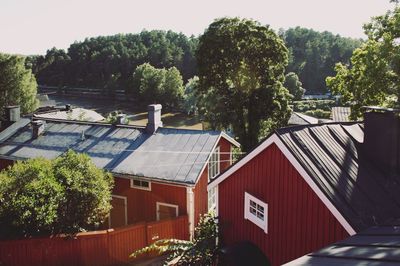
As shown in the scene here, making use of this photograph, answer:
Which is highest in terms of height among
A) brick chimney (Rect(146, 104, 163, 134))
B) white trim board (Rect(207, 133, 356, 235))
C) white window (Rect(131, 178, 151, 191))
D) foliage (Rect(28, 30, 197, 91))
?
foliage (Rect(28, 30, 197, 91))

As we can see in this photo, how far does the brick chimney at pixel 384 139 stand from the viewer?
34.0 feet

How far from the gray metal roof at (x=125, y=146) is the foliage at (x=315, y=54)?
Answer: 80.0m

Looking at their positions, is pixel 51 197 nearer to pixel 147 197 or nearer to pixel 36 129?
pixel 147 197

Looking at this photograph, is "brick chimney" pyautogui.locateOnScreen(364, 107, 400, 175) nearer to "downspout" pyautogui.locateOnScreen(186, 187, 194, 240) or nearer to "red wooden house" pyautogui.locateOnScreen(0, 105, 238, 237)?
"red wooden house" pyautogui.locateOnScreen(0, 105, 238, 237)

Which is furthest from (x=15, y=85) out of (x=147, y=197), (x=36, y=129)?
(x=147, y=197)

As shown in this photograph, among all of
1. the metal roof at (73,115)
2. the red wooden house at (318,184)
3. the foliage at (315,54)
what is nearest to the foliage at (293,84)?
the foliage at (315,54)

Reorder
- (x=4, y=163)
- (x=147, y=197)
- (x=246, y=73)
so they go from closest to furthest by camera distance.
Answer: (x=147, y=197), (x=4, y=163), (x=246, y=73)

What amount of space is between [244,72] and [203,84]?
3793 millimetres

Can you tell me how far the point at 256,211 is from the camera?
39.7 feet

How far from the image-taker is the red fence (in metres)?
14.1

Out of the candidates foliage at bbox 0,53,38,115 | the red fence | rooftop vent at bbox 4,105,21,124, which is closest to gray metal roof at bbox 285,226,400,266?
the red fence

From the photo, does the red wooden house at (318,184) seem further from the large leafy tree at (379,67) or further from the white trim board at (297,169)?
the large leafy tree at (379,67)

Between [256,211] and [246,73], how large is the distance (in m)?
23.5

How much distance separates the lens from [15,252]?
14031 millimetres
